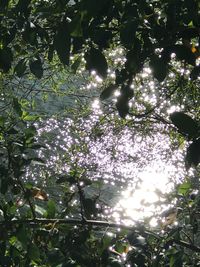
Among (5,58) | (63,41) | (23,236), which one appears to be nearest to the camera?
(63,41)

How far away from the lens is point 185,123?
1.23 meters

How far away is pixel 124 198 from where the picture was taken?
232cm

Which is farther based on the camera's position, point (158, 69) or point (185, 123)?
point (158, 69)

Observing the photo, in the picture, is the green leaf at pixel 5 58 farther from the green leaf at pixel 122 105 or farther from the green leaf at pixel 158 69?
the green leaf at pixel 158 69

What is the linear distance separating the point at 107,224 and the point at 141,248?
8.9 inches

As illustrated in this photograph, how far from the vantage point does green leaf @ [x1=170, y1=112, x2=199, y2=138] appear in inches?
47.7

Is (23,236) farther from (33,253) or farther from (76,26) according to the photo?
(76,26)

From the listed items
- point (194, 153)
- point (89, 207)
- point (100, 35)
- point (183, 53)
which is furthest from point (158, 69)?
point (89, 207)

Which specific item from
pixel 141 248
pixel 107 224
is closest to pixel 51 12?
pixel 107 224

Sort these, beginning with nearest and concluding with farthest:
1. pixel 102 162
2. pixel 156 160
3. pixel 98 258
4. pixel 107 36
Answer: pixel 107 36
pixel 98 258
pixel 102 162
pixel 156 160

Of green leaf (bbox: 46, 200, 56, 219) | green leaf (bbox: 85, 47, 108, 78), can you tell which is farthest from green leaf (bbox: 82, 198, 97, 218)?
green leaf (bbox: 85, 47, 108, 78)

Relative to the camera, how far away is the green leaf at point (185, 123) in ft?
3.97

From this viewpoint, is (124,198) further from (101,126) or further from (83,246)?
(101,126)

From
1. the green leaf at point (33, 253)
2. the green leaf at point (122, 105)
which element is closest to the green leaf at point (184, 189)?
the green leaf at point (122, 105)
